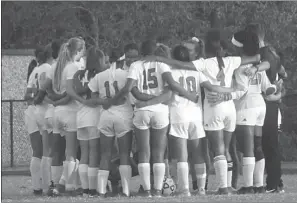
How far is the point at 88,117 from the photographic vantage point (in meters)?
17.9

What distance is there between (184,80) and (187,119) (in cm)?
53

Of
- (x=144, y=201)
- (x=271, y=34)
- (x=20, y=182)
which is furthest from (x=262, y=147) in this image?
(x=271, y=34)

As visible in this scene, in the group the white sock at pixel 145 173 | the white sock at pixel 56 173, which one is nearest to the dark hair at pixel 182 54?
the white sock at pixel 145 173

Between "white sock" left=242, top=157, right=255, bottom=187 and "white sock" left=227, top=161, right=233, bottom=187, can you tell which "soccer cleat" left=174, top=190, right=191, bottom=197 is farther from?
"white sock" left=242, top=157, right=255, bottom=187

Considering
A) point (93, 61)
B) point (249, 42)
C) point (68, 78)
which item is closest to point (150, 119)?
point (93, 61)

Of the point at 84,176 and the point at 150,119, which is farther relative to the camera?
the point at 84,176

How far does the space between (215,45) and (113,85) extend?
1.48 metres

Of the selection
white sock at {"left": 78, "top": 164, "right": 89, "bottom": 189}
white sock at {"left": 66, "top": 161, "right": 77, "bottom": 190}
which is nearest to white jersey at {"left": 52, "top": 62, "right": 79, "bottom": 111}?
white sock at {"left": 66, "top": 161, "right": 77, "bottom": 190}

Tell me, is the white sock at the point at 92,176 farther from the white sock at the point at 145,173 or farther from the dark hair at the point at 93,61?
the dark hair at the point at 93,61

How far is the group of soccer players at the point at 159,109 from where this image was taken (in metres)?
17.3

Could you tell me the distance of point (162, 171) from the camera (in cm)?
1727

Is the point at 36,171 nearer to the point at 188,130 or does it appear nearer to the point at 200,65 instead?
the point at 188,130

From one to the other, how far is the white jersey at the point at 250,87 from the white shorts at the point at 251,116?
0.06m

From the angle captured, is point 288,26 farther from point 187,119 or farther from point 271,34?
point 187,119
